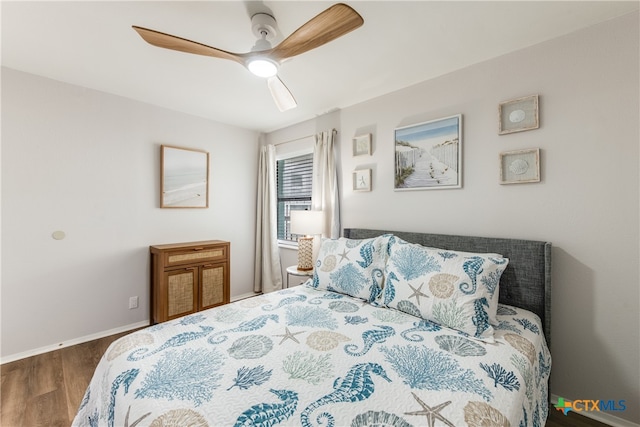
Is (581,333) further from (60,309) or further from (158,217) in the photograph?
(60,309)

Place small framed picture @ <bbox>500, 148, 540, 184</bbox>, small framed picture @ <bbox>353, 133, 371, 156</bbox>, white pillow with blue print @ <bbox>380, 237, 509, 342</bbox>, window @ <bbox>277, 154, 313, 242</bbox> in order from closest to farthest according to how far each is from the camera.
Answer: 1. white pillow with blue print @ <bbox>380, 237, 509, 342</bbox>
2. small framed picture @ <bbox>500, 148, 540, 184</bbox>
3. small framed picture @ <bbox>353, 133, 371, 156</bbox>
4. window @ <bbox>277, 154, 313, 242</bbox>

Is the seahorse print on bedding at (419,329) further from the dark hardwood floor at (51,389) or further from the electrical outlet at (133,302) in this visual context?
the electrical outlet at (133,302)

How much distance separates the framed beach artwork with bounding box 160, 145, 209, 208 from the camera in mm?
3127

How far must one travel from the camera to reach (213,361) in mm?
1186

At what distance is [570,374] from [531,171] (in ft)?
4.45

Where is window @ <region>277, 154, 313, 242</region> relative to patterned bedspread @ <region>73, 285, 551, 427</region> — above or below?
above

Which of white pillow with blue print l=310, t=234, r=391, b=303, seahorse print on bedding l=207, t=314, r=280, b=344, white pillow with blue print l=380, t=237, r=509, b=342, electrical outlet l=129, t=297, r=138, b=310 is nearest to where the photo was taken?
seahorse print on bedding l=207, t=314, r=280, b=344

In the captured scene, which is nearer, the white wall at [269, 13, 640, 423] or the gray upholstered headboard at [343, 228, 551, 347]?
the white wall at [269, 13, 640, 423]

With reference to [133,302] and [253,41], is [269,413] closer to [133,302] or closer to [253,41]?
[253,41]

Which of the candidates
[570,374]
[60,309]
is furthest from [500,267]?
[60,309]

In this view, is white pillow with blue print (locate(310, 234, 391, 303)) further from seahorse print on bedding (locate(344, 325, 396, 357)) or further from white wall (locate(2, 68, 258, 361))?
white wall (locate(2, 68, 258, 361))

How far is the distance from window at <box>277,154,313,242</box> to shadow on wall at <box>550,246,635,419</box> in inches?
106

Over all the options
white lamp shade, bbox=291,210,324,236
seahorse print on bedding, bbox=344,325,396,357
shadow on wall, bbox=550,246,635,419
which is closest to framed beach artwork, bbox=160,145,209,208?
white lamp shade, bbox=291,210,324,236

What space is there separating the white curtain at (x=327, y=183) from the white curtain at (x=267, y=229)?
806mm
